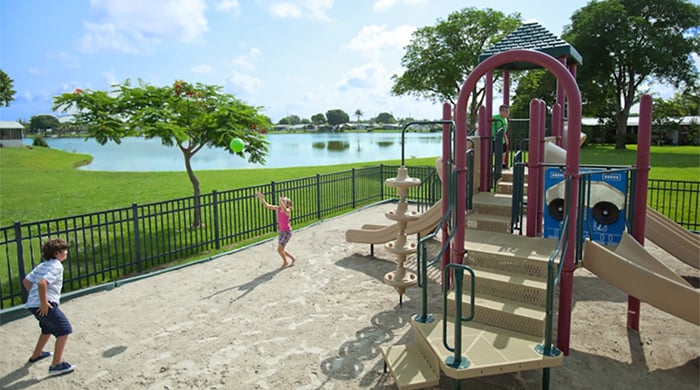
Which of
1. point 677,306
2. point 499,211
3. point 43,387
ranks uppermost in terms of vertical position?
point 499,211

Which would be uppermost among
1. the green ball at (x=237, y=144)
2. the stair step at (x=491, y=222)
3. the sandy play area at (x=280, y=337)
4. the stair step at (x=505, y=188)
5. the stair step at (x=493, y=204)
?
the green ball at (x=237, y=144)

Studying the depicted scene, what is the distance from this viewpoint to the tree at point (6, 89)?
1991 inches

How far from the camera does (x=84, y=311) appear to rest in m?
6.85

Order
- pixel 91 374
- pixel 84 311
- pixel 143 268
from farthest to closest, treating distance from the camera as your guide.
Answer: pixel 143 268, pixel 84 311, pixel 91 374

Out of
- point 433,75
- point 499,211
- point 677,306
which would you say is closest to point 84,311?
point 499,211

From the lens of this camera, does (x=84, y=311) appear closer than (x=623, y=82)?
Yes

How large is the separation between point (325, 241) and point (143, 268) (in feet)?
13.1

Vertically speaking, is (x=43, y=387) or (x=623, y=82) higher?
(x=623, y=82)

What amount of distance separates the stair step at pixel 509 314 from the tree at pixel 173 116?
Result: 23.5 feet

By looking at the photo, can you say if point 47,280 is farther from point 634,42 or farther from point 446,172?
point 634,42

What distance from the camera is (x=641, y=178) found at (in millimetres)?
5789

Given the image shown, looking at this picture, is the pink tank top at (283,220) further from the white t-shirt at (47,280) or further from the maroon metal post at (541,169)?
the maroon metal post at (541,169)

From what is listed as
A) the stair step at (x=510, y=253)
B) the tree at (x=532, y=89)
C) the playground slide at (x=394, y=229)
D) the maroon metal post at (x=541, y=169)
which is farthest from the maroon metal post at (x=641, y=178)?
the tree at (x=532, y=89)

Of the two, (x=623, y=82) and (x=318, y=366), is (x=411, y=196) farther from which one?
(x=623, y=82)
